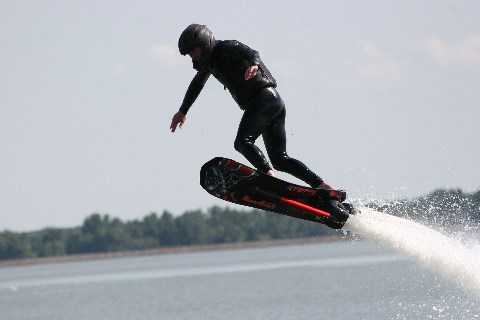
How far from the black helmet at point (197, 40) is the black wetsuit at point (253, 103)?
0.10 metres

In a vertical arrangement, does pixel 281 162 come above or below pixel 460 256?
above

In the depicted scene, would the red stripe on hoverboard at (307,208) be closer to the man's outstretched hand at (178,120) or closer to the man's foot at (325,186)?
the man's foot at (325,186)

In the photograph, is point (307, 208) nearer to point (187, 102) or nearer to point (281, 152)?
point (281, 152)

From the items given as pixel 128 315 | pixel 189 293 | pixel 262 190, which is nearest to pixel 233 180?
pixel 262 190

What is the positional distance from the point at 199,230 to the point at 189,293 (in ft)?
362

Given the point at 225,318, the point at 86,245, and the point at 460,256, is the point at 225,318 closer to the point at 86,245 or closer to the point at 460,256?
the point at 460,256

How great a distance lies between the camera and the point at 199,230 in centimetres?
15262

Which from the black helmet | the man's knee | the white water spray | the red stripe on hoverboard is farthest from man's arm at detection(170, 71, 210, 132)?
the white water spray

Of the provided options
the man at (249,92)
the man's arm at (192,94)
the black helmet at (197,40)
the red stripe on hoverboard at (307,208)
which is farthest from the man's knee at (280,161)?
the black helmet at (197,40)

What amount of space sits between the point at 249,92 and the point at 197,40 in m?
0.79

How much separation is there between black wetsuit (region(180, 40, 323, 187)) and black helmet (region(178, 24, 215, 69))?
0.34 feet

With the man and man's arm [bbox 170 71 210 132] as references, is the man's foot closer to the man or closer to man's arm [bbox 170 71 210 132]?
the man

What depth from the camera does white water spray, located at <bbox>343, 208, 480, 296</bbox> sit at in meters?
12.1

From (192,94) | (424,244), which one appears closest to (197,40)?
(192,94)
